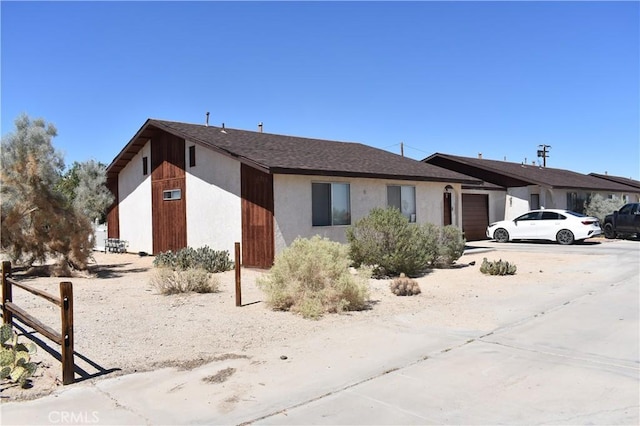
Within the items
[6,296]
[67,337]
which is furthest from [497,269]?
[6,296]

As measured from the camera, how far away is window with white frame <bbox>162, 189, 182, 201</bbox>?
17.6 meters

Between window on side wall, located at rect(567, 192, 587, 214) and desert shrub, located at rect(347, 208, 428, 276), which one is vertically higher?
window on side wall, located at rect(567, 192, 587, 214)

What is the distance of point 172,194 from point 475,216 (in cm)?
1523

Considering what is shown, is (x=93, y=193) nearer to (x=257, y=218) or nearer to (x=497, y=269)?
(x=257, y=218)

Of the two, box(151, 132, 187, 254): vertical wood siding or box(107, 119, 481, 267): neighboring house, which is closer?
box(107, 119, 481, 267): neighboring house

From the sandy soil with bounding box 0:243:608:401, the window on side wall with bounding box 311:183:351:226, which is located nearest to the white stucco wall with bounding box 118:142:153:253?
the sandy soil with bounding box 0:243:608:401

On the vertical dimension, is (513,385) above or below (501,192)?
below

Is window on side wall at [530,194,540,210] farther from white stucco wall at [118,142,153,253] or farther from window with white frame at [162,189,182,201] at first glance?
white stucco wall at [118,142,153,253]

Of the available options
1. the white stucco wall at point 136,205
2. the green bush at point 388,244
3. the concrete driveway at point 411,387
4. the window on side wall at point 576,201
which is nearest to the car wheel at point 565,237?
the window on side wall at point 576,201

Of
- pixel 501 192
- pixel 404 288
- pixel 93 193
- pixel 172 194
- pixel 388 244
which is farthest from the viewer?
pixel 501 192

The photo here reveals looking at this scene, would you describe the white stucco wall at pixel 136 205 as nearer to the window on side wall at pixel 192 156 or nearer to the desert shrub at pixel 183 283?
the window on side wall at pixel 192 156

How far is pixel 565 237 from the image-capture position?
2223 centimetres

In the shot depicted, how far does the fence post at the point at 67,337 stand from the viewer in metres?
5.00

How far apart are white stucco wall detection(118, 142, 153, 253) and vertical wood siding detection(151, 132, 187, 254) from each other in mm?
539
